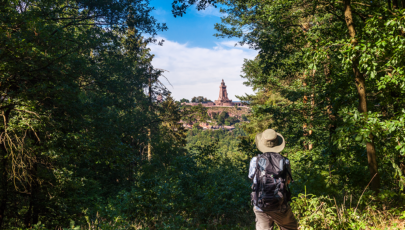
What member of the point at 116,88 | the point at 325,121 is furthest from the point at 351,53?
the point at 116,88

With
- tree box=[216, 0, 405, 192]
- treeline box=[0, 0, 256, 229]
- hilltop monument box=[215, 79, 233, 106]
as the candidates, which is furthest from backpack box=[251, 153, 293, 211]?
hilltop monument box=[215, 79, 233, 106]

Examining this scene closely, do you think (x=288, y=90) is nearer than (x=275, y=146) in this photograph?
No

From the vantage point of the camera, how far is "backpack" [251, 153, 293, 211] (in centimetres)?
302

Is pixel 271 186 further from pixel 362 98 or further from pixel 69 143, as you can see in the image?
pixel 69 143

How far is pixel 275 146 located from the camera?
3.26 meters

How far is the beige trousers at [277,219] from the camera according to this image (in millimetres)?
3107

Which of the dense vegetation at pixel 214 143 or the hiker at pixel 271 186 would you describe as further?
the dense vegetation at pixel 214 143

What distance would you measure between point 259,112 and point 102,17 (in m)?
9.53

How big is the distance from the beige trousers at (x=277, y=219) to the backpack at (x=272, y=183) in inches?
4.6

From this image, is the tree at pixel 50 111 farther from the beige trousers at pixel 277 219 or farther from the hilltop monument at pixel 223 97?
the hilltop monument at pixel 223 97

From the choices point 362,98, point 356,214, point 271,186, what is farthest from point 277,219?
point 362,98

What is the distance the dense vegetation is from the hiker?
4.13 ft

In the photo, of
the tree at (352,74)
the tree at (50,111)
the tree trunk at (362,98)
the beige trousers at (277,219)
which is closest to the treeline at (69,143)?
the tree at (50,111)

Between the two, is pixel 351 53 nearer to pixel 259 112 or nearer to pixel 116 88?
pixel 259 112
